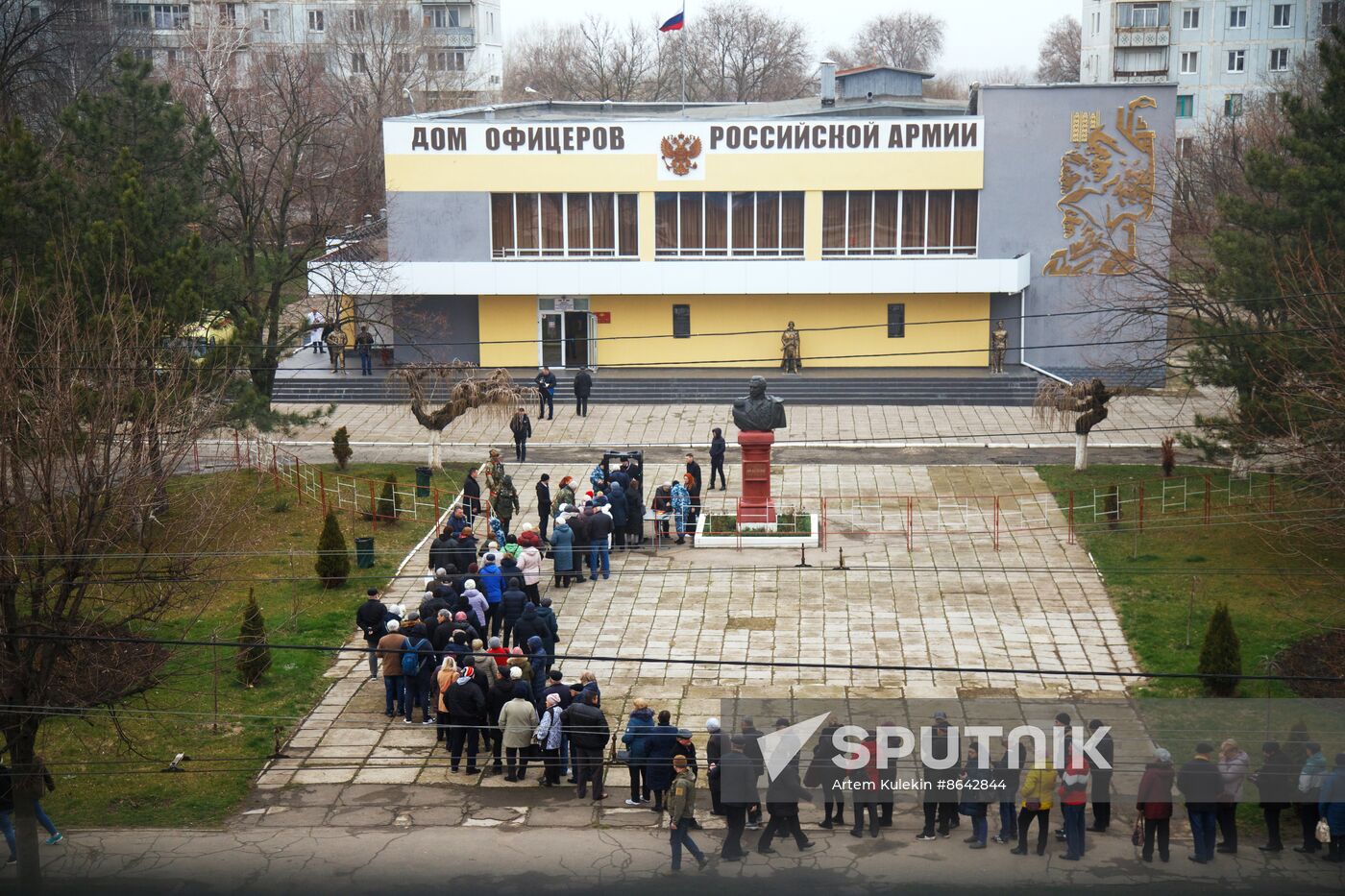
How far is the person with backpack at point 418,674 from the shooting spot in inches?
722

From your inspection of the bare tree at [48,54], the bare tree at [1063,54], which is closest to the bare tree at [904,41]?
the bare tree at [1063,54]

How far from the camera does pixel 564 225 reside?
4356 cm

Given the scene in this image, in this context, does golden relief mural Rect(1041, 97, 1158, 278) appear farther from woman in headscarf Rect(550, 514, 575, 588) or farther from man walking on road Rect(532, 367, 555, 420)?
woman in headscarf Rect(550, 514, 575, 588)

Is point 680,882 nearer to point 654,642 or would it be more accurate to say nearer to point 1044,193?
point 654,642

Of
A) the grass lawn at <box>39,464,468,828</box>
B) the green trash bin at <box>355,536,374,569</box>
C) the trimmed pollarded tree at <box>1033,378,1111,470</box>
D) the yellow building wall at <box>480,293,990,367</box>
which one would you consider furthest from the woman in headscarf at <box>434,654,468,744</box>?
the yellow building wall at <box>480,293,990,367</box>

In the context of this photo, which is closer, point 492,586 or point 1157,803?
point 1157,803

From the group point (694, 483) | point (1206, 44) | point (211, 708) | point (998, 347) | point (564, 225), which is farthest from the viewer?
point (1206, 44)

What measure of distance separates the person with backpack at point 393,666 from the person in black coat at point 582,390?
752 inches

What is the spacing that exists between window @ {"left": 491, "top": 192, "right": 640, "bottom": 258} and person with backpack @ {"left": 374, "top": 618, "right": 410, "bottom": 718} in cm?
2598

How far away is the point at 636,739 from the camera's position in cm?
1597

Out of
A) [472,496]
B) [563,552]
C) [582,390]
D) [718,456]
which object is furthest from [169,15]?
[563,552]

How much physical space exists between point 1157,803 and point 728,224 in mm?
30623

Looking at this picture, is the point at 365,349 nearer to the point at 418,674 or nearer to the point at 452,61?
the point at 418,674

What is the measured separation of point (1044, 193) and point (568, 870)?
32140 millimetres
